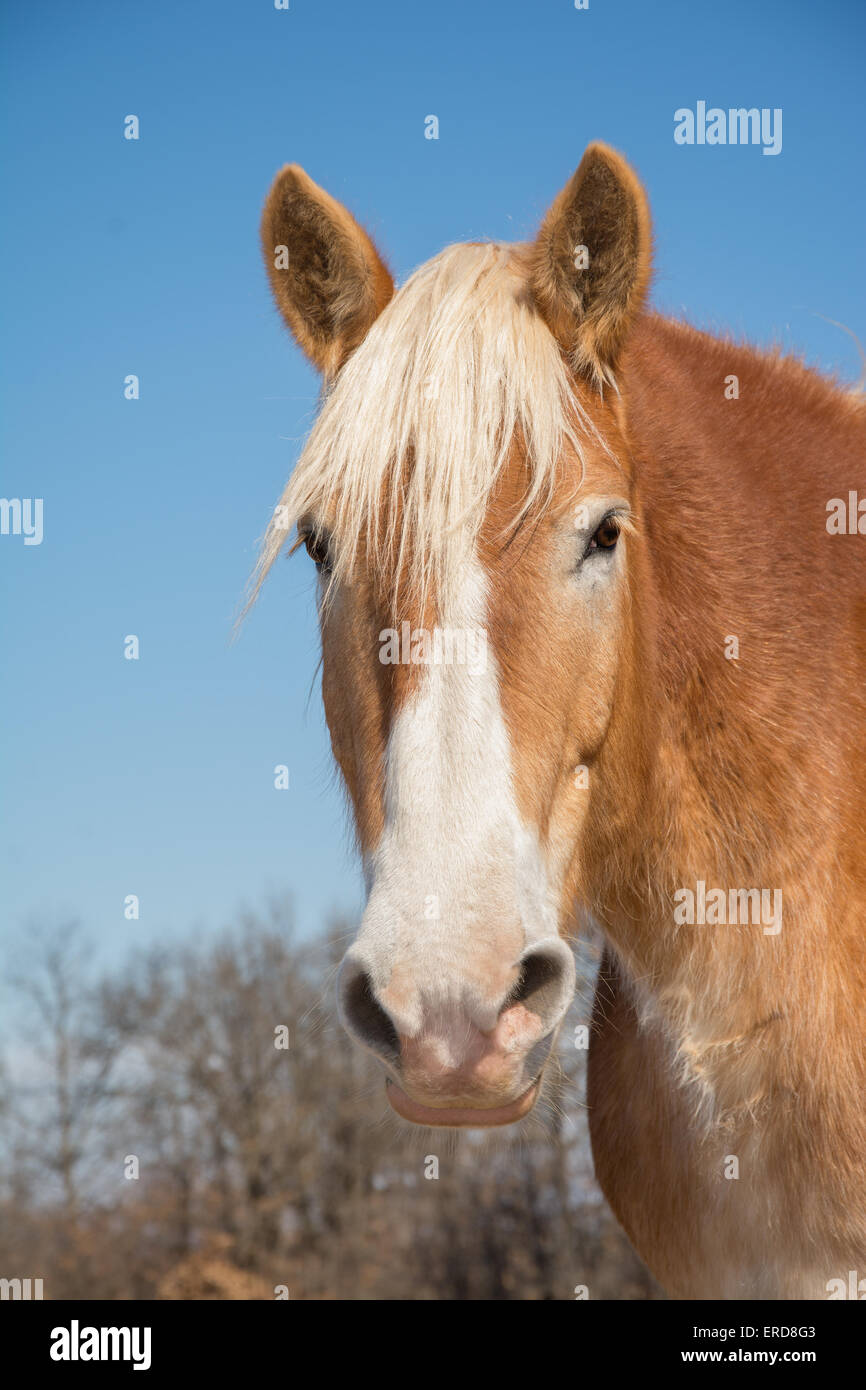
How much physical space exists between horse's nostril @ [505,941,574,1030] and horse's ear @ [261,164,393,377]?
89.9 inches

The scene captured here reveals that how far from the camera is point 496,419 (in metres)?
3.36

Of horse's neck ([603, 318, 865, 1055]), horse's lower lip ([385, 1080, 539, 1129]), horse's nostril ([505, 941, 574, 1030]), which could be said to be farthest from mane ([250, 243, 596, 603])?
horse's lower lip ([385, 1080, 539, 1129])

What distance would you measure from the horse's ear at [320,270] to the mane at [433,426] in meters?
0.25

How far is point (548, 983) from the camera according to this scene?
2809 millimetres

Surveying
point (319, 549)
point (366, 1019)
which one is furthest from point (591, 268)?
point (366, 1019)

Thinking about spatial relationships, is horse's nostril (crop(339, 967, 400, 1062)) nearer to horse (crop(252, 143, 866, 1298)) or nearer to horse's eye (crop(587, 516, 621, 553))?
horse (crop(252, 143, 866, 1298))

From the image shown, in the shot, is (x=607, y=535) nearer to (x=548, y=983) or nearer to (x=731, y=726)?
(x=731, y=726)

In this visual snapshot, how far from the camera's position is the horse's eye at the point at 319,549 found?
359 cm

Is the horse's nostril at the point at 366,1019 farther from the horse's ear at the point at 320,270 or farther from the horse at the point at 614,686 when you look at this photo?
the horse's ear at the point at 320,270

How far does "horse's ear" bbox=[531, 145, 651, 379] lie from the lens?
3664 millimetres

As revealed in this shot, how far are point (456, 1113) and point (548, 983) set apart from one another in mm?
390
